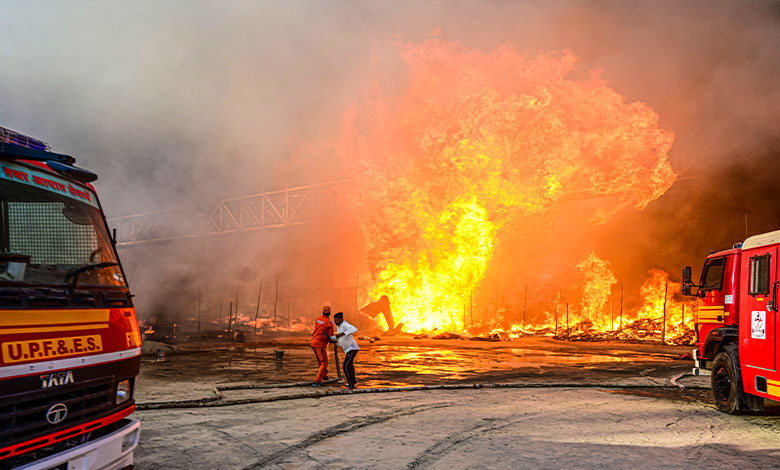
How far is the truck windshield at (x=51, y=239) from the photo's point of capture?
3438mm

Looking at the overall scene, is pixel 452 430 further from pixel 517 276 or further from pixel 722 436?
pixel 517 276

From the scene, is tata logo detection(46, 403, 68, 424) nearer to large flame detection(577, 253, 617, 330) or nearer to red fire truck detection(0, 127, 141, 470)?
red fire truck detection(0, 127, 141, 470)

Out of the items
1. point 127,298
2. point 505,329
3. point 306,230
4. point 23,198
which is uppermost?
point 306,230

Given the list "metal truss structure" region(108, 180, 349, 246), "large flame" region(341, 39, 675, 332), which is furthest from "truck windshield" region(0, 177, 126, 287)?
"metal truss structure" region(108, 180, 349, 246)

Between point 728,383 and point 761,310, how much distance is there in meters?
1.65

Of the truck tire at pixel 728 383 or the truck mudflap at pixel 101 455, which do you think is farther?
the truck tire at pixel 728 383

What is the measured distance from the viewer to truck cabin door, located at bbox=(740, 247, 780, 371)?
702 centimetres

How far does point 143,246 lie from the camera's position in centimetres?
4541

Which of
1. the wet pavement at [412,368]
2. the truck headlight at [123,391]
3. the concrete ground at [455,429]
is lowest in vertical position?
the wet pavement at [412,368]

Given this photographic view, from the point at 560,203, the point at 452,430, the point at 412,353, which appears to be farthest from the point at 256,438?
the point at 560,203

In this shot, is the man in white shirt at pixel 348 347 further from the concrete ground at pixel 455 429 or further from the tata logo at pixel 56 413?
the tata logo at pixel 56 413

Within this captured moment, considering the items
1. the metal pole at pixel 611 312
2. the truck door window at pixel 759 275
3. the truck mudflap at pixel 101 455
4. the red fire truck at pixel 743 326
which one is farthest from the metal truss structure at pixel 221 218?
the truck mudflap at pixel 101 455

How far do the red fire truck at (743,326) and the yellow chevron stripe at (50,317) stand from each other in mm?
7721

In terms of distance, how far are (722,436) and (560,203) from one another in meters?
27.3
